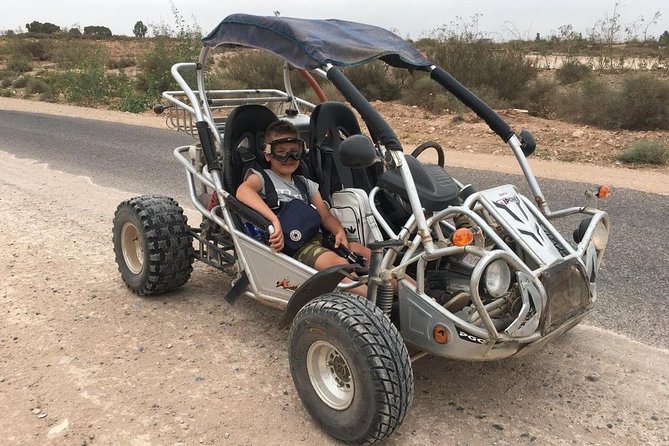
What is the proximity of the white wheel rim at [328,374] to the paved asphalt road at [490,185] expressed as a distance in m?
2.17

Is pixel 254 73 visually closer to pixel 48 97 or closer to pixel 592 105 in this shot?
pixel 48 97

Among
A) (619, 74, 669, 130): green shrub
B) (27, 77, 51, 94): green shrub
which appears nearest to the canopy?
(619, 74, 669, 130): green shrub

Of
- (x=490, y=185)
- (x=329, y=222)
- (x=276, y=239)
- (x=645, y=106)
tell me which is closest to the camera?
(x=276, y=239)

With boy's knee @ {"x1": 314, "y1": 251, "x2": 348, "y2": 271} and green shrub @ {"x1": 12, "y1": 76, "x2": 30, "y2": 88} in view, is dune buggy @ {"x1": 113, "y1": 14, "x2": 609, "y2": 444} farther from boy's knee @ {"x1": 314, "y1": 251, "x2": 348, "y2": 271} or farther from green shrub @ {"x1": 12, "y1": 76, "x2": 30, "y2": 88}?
green shrub @ {"x1": 12, "y1": 76, "x2": 30, "y2": 88}

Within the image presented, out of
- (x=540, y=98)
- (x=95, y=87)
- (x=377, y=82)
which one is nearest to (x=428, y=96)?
(x=377, y=82)

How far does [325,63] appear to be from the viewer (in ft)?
10.9

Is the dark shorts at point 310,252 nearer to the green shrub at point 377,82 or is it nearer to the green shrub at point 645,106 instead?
the green shrub at point 645,106

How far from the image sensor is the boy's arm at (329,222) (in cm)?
396

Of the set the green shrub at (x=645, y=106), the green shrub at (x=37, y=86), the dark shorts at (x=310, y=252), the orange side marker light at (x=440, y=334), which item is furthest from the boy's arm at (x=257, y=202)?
the green shrub at (x=37, y=86)

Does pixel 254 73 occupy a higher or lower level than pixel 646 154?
higher

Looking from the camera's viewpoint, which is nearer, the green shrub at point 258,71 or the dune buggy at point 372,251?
the dune buggy at point 372,251

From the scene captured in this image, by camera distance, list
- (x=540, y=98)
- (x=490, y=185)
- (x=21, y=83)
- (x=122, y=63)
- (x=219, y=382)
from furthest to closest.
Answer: (x=122, y=63) < (x=21, y=83) < (x=540, y=98) < (x=490, y=185) < (x=219, y=382)

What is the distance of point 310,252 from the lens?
12.6ft

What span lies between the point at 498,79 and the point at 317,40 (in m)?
14.9
